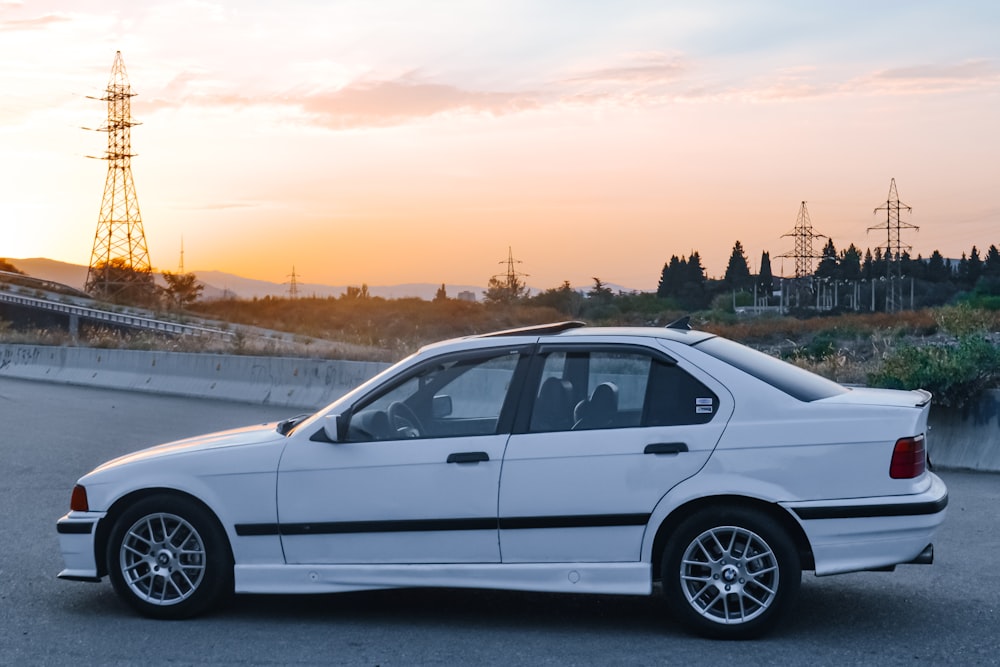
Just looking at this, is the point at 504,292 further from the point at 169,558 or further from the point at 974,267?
the point at 974,267

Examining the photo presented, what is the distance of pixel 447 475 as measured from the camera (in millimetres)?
6297

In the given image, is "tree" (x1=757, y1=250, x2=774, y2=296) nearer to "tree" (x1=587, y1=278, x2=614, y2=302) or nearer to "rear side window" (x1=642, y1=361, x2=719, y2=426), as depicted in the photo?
"tree" (x1=587, y1=278, x2=614, y2=302)

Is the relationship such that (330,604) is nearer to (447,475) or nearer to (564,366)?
(447,475)

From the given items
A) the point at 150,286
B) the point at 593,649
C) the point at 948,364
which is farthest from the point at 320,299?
the point at 593,649

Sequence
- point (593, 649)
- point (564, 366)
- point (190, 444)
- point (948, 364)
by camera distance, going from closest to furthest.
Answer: point (593, 649)
point (564, 366)
point (190, 444)
point (948, 364)

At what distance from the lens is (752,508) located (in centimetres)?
609

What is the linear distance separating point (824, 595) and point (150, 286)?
86260 millimetres

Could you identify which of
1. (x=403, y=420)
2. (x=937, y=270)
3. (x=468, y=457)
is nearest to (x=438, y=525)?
(x=468, y=457)

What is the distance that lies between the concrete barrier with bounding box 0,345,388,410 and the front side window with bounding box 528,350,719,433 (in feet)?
37.6

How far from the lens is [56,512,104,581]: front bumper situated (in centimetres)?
677

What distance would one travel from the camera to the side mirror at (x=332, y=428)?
21.1 feet

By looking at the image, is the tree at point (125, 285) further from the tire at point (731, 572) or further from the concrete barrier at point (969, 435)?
the tire at point (731, 572)

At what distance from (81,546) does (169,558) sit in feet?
1.79

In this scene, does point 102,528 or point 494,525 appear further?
point 102,528
